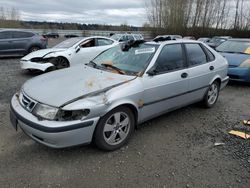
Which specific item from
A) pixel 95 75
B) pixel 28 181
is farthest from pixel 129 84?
pixel 28 181

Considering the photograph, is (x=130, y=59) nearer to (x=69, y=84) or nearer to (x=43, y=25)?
(x=69, y=84)

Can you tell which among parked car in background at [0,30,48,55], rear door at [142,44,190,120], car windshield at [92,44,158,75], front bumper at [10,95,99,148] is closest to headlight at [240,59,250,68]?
rear door at [142,44,190,120]

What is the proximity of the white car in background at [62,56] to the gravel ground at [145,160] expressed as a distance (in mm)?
3563

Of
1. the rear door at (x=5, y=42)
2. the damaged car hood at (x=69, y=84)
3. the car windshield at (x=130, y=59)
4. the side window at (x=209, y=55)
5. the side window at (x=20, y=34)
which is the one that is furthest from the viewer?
the side window at (x=20, y=34)

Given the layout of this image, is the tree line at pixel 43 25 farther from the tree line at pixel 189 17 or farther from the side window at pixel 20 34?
the side window at pixel 20 34

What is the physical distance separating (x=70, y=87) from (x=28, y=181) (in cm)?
124

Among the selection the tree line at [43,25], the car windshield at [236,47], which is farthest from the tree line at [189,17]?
the car windshield at [236,47]

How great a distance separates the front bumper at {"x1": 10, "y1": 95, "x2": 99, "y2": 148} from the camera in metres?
2.66

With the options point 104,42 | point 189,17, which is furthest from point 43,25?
point 104,42

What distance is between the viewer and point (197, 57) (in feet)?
14.9

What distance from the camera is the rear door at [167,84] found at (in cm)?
353

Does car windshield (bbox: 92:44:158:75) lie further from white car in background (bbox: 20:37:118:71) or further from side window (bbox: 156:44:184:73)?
white car in background (bbox: 20:37:118:71)

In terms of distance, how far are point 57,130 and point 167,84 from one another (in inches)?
75.3

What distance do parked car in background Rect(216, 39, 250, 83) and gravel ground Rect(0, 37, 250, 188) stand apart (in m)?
3.12
